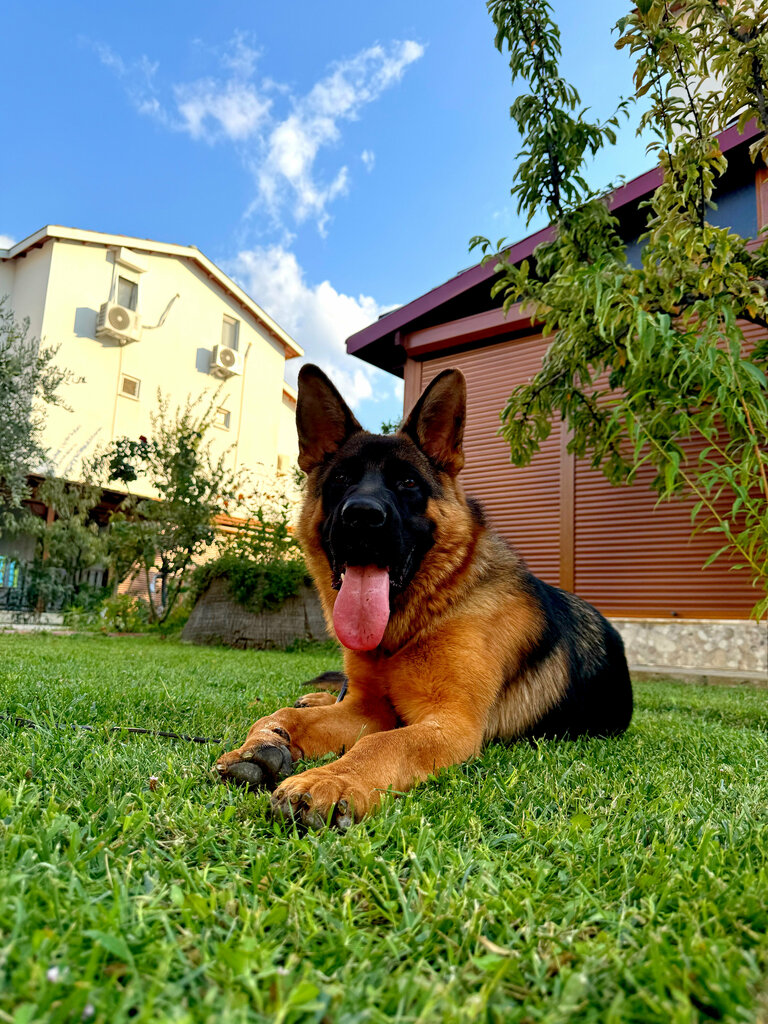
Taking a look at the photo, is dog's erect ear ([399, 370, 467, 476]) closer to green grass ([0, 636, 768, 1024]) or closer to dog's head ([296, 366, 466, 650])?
dog's head ([296, 366, 466, 650])

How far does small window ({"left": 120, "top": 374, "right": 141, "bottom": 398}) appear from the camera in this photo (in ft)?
69.3

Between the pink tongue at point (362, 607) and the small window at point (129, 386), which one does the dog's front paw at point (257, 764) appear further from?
the small window at point (129, 386)

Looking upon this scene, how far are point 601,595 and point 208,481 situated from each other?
706cm

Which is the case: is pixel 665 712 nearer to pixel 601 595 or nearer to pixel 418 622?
pixel 418 622

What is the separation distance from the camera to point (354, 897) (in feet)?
3.55

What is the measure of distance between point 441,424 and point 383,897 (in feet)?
6.87

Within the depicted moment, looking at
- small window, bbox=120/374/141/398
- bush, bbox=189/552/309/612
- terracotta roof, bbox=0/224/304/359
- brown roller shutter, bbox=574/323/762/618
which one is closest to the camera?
brown roller shutter, bbox=574/323/762/618

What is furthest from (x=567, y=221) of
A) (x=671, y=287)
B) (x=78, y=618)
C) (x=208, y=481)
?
(x=78, y=618)

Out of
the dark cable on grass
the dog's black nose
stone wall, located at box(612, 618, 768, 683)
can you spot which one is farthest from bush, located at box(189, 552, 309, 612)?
the dog's black nose

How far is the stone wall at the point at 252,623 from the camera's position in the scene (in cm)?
884

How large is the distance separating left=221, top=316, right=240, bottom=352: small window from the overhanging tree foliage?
20508 mm

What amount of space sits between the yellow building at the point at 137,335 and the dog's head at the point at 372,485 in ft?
51.4

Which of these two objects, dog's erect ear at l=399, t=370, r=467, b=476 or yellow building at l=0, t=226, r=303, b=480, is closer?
dog's erect ear at l=399, t=370, r=467, b=476

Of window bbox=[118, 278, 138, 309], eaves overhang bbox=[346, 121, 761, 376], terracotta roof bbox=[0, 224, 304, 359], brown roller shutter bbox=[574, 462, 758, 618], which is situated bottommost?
brown roller shutter bbox=[574, 462, 758, 618]
